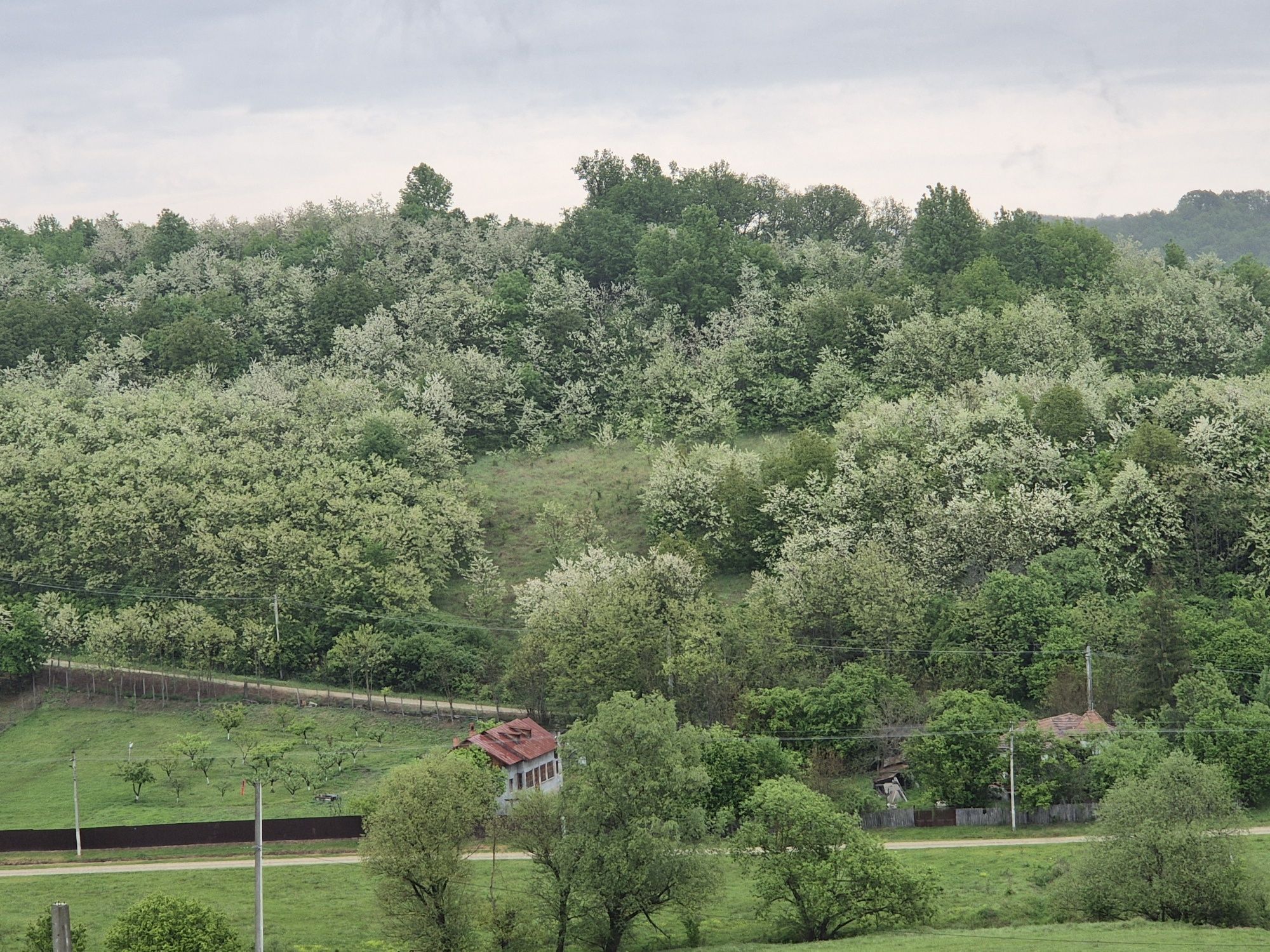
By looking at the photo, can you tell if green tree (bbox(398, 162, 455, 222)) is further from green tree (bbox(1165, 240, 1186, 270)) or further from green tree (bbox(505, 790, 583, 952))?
green tree (bbox(505, 790, 583, 952))

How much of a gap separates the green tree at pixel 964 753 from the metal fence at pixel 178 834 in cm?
2195

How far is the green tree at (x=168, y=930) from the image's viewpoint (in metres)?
43.9

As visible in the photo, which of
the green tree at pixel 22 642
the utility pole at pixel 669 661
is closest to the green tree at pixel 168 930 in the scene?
the utility pole at pixel 669 661

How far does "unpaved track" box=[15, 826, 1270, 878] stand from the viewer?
5700 cm

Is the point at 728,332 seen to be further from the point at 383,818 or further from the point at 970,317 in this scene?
the point at 383,818

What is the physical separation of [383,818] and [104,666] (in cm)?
3350

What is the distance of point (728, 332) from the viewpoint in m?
108

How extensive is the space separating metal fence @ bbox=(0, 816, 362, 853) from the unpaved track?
3.82 feet

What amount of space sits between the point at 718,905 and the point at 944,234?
70.1m

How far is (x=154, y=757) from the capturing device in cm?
A: 6844

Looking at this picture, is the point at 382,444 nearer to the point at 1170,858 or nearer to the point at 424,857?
the point at 424,857

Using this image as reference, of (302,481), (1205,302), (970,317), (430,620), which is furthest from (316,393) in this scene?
(1205,302)

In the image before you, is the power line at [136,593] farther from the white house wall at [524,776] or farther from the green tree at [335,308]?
the green tree at [335,308]

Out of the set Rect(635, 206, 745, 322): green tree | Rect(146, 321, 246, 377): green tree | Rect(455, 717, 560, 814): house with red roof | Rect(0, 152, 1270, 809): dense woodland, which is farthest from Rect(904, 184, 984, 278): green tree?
Rect(455, 717, 560, 814): house with red roof
